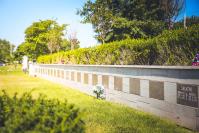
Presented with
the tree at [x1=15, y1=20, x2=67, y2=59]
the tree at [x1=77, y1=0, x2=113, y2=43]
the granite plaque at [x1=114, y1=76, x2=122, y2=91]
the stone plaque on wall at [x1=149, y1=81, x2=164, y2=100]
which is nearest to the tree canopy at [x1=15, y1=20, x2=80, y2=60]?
the tree at [x1=15, y1=20, x2=67, y2=59]

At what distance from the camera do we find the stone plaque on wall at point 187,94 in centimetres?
673

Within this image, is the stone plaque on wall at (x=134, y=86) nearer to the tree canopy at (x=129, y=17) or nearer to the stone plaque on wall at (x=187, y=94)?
the stone plaque on wall at (x=187, y=94)

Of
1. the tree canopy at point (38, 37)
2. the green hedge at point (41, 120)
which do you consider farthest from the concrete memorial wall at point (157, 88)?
the tree canopy at point (38, 37)

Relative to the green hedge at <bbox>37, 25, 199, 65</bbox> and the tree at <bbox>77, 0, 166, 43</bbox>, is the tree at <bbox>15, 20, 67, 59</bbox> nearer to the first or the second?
the tree at <bbox>77, 0, 166, 43</bbox>

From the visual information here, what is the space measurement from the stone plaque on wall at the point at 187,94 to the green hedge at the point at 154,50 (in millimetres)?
1560

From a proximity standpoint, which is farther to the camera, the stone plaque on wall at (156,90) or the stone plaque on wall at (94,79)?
the stone plaque on wall at (94,79)

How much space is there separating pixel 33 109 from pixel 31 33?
220ft

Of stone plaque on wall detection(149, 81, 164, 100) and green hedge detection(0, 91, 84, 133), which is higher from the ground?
green hedge detection(0, 91, 84, 133)

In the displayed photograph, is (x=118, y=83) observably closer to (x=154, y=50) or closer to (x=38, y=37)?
(x=154, y=50)

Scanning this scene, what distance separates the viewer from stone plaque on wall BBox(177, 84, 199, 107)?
22.1 ft

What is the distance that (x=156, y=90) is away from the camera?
840 centimetres

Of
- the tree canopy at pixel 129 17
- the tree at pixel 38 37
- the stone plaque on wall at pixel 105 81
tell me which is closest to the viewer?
the stone plaque on wall at pixel 105 81

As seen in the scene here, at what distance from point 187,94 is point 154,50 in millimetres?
3446

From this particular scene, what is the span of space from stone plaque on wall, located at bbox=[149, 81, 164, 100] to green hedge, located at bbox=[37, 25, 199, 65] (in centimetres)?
119
